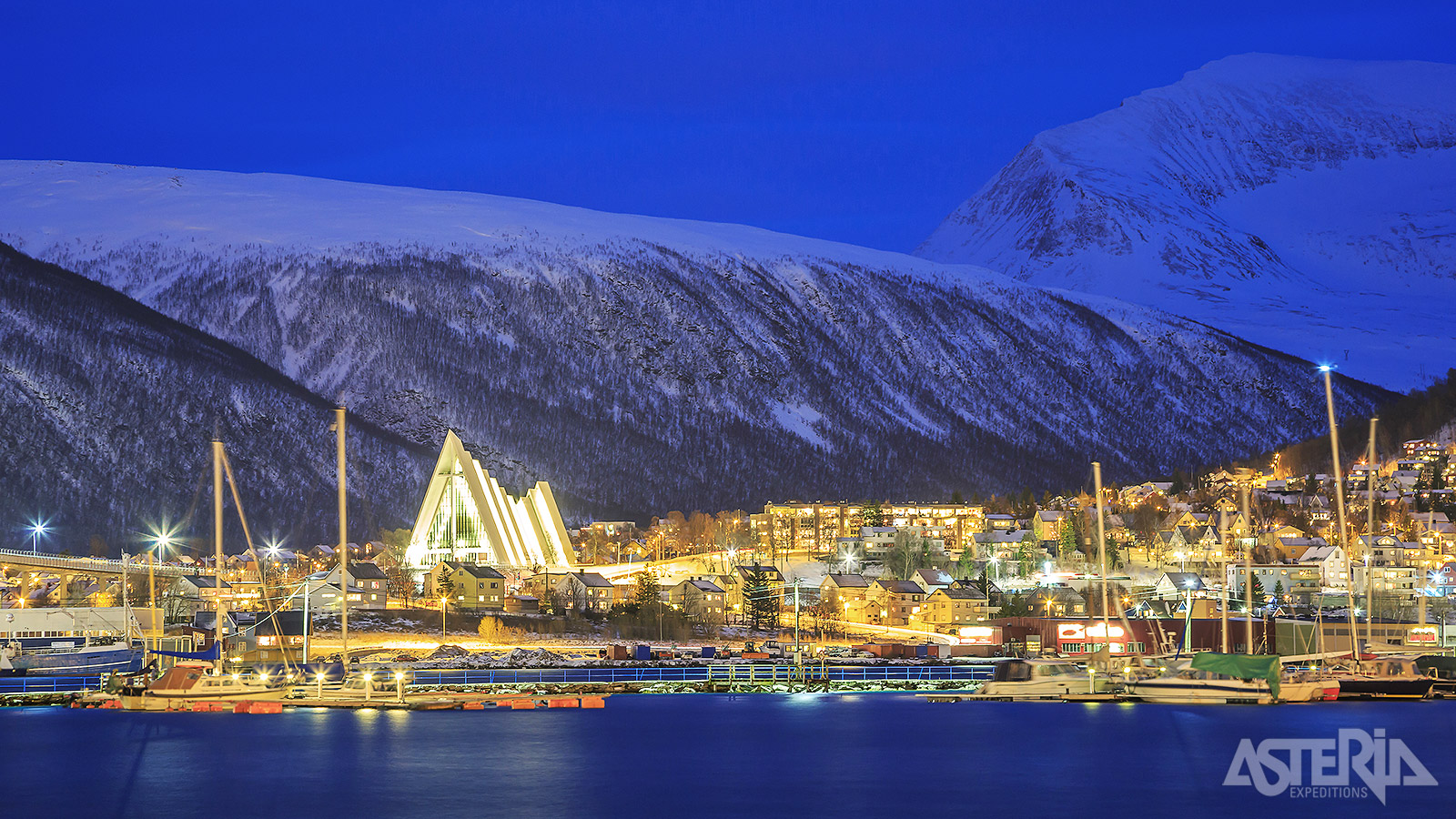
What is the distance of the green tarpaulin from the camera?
220 feet

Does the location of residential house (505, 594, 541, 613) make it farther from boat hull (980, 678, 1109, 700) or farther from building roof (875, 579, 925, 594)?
boat hull (980, 678, 1109, 700)

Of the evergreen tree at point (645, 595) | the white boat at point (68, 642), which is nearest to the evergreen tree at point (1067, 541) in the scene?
the evergreen tree at point (645, 595)

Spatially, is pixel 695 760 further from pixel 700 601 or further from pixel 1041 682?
pixel 700 601

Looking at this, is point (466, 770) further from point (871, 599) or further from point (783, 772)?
point (871, 599)

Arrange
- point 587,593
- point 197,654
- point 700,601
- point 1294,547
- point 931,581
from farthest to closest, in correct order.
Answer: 1. point 1294,547
2. point 587,593
3. point 931,581
4. point 700,601
5. point 197,654

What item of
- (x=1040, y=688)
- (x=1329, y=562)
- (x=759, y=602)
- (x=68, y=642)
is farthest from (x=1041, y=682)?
(x=1329, y=562)

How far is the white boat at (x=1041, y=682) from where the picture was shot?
2704 inches

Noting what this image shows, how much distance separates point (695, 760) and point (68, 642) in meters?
45.8

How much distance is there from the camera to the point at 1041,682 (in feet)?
228

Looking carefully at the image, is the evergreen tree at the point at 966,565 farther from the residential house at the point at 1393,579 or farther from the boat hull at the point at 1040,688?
the boat hull at the point at 1040,688

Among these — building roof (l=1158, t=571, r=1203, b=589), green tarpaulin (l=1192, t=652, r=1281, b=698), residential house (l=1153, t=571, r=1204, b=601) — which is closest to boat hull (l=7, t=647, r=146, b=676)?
green tarpaulin (l=1192, t=652, r=1281, b=698)

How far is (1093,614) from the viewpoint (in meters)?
105

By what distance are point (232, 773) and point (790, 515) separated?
4802 inches

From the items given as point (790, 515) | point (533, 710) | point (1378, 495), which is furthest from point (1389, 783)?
A: point (790, 515)
